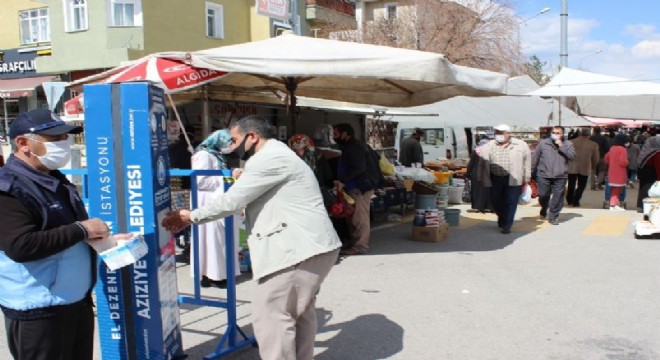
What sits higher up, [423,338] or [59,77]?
[59,77]

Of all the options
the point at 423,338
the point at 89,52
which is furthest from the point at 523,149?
the point at 89,52

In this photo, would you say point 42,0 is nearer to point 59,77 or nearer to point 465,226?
point 59,77

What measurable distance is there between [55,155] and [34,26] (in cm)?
2615

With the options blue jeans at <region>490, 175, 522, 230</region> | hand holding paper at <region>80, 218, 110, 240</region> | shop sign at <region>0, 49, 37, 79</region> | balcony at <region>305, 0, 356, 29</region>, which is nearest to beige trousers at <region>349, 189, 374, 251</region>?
blue jeans at <region>490, 175, 522, 230</region>

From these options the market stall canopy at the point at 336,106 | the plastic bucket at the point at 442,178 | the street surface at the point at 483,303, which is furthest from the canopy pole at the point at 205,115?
the plastic bucket at the point at 442,178

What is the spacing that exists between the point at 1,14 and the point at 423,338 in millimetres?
27911

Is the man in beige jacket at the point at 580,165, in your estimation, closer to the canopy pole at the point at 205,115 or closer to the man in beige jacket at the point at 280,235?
the canopy pole at the point at 205,115

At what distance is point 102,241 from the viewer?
2.87 m

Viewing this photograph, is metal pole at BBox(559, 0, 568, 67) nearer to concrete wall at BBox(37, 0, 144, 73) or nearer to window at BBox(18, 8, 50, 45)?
concrete wall at BBox(37, 0, 144, 73)

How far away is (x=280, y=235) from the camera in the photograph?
3.40m

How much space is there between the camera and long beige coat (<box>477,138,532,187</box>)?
31.4 feet

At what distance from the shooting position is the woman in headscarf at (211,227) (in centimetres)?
619

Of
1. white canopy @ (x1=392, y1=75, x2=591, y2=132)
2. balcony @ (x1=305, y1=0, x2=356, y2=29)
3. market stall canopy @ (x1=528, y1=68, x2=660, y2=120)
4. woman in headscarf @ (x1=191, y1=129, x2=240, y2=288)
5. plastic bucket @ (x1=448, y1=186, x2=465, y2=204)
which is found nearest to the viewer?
woman in headscarf @ (x1=191, y1=129, x2=240, y2=288)

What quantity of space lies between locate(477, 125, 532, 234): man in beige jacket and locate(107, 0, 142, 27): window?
15208 millimetres
